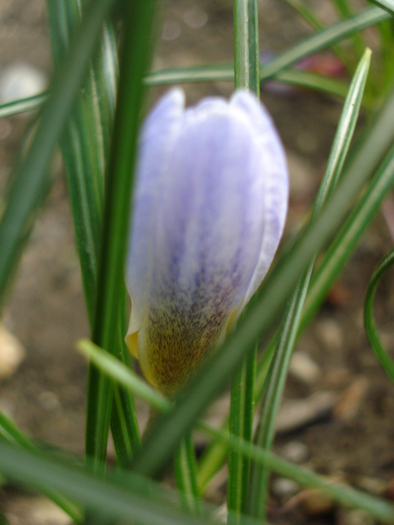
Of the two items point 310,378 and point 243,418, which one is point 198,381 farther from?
point 310,378

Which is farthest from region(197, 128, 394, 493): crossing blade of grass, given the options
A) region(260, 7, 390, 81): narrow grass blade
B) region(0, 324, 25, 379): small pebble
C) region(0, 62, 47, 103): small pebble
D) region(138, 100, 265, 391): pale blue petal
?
region(0, 62, 47, 103): small pebble

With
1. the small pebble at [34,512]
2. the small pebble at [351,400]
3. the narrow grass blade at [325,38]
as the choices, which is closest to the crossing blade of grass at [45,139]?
the narrow grass blade at [325,38]

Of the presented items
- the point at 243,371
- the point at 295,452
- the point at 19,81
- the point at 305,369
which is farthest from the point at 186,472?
the point at 19,81

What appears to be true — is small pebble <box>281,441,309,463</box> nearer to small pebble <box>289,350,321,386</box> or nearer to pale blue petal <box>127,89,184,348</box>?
small pebble <box>289,350,321,386</box>

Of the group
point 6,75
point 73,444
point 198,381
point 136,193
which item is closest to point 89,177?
point 136,193

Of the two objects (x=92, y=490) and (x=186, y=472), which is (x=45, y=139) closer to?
(x=92, y=490)
